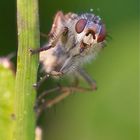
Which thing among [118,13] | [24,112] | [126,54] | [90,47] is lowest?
[24,112]

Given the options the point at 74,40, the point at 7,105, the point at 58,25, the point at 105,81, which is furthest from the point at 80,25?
the point at 105,81

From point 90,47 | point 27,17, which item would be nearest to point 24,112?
point 27,17

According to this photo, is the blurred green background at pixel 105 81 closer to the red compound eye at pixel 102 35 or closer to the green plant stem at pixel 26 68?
the red compound eye at pixel 102 35

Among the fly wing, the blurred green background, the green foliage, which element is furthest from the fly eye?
the blurred green background

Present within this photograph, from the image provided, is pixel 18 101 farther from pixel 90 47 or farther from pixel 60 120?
pixel 60 120

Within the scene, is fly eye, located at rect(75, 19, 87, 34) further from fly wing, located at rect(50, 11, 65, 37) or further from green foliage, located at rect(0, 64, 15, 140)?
green foliage, located at rect(0, 64, 15, 140)
